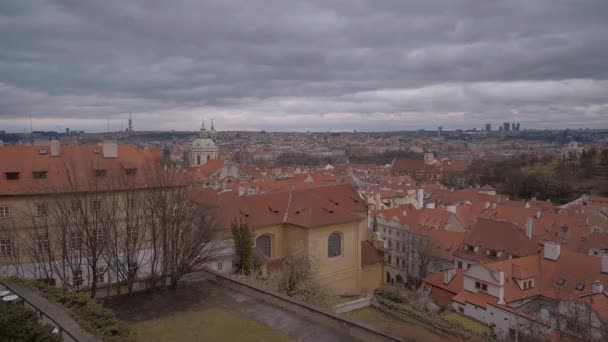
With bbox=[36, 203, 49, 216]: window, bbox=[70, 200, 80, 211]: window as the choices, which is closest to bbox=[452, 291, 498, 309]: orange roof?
bbox=[70, 200, 80, 211]: window

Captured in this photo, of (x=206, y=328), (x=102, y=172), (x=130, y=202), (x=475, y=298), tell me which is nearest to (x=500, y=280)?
(x=475, y=298)

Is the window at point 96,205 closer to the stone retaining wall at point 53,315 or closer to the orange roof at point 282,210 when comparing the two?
the stone retaining wall at point 53,315

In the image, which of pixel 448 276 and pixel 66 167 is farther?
pixel 448 276

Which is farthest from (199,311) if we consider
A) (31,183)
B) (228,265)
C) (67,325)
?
(31,183)

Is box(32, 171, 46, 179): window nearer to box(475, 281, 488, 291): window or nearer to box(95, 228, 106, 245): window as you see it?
box(95, 228, 106, 245): window

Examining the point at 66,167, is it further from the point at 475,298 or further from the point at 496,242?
the point at 496,242

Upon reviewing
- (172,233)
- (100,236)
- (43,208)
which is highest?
(43,208)
